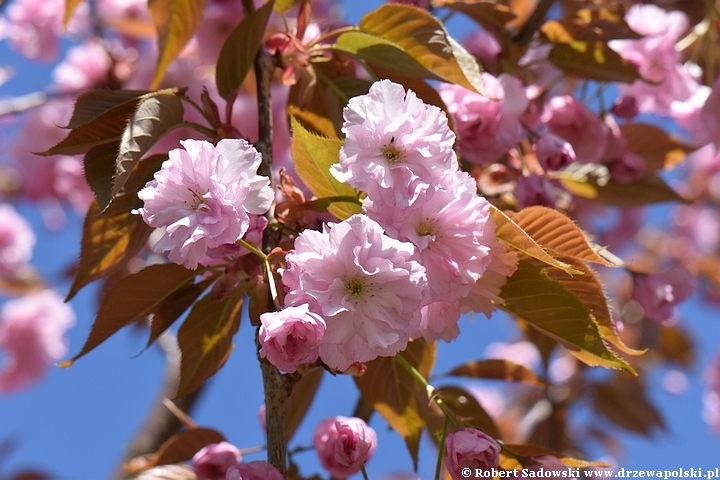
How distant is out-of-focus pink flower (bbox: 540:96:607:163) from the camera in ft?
3.99

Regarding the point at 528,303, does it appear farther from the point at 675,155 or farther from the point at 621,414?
the point at 621,414

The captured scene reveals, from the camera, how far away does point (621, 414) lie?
2.04 m

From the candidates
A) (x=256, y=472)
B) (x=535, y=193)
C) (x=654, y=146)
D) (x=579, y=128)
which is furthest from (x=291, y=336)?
(x=654, y=146)

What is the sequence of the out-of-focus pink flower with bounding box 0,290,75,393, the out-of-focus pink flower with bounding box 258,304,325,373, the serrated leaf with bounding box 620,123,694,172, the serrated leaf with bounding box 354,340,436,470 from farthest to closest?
1. the out-of-focus pink flower with bounding box 0,290,75,393
2. the serrated leaf with bounding box 620,123,694,172
3. the serrated leaf with bounding box 354,340,436,470
4. the out-of-focus pink flower with bounding box 258,304,325,373

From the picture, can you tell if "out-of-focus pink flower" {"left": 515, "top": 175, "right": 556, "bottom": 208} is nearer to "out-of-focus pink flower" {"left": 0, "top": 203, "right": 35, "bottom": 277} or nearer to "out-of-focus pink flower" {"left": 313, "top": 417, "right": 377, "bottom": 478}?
"out-of-focus pink flower" {"left": 313, "top": 417, "right": 377, "bottom": 478}

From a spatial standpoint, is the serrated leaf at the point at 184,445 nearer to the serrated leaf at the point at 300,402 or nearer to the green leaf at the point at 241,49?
the serrated leaf at the point at 300,402

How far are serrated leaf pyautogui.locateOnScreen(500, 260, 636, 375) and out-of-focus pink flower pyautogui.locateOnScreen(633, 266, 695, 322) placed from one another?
1.54 ft

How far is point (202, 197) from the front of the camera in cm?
71

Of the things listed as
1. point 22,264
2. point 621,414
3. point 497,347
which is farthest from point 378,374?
point 497,347

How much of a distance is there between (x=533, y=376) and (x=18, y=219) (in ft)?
9.62

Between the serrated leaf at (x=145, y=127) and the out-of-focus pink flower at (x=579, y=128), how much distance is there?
0.62 m

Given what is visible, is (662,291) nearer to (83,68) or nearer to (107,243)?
(107,243)

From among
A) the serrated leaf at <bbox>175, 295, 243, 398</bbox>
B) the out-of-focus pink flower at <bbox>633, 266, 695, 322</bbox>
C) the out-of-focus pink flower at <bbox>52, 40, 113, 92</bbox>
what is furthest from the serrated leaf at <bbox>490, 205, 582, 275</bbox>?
the out-of-focus pink flower at <bbox>52, 40, 113, 92</bbox>

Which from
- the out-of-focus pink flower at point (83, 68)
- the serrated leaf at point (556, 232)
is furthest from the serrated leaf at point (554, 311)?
the out-of-focus pink flower at point (83, 68)
